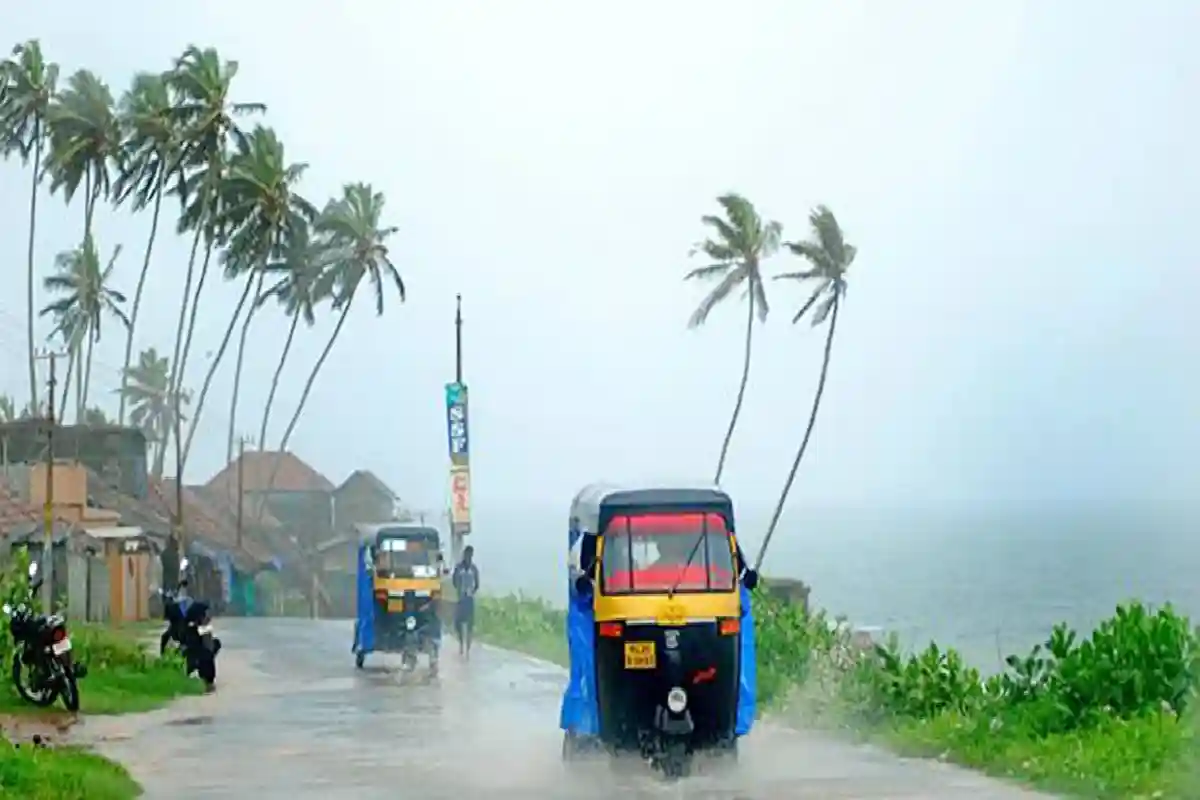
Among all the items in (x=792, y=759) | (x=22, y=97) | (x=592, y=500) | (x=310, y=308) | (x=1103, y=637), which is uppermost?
(x=22, y=97)

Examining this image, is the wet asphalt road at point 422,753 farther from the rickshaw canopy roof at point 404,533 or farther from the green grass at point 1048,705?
the rickshaw canopy roof at point 404,533

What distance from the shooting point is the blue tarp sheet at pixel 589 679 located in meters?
16.0

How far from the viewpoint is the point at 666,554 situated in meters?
15.9

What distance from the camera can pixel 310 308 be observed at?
213ft

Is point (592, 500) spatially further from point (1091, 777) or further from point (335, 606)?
point (335, 606)

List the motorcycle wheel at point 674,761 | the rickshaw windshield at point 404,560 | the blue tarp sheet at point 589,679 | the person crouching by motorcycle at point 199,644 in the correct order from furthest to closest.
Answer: the rickshaw windshield at point 404,560
the person crouching by motorcycle at point 199,644
the blue tarp sheet at point 589,679
the motorcycle wheel at point 674,761

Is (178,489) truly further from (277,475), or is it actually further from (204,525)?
(277,475)

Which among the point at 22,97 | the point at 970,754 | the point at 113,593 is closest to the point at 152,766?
the point at 970,754

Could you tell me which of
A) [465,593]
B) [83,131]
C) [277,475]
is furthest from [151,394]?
[465,593]

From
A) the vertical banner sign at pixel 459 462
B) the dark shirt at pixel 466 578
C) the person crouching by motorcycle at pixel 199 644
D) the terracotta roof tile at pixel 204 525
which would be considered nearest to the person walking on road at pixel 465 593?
the dark shirt at pixel 466 578

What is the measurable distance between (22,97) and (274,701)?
126ft

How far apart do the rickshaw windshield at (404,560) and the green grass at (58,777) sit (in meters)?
13.7

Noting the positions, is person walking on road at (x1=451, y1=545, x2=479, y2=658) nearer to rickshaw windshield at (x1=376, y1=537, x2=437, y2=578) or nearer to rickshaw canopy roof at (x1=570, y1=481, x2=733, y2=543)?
rickshaw windshield at (x1=376, y1=537, x2=437, y2=578)

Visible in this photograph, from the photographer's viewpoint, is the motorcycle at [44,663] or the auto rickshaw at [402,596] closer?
the motorcycle at [44,663]
